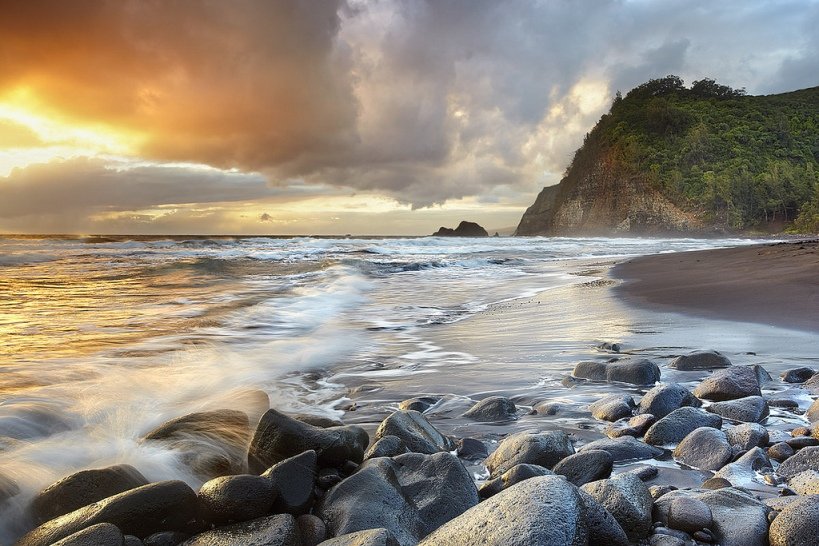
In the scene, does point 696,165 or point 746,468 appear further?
point 696,165

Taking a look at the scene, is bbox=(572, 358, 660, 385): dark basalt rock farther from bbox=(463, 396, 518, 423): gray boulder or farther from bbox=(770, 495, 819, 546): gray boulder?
bbox=(770, 495, 819, 546): gray boulder

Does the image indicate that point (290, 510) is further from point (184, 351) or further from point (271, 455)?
point (184, 351)

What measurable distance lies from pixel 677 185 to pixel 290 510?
71.7m

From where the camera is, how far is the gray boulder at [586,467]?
2.35 metres

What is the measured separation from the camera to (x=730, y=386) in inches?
131

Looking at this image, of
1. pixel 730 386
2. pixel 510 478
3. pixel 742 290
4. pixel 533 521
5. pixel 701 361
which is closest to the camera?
pixel 533 521

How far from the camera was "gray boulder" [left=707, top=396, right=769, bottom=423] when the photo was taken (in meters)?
2.96

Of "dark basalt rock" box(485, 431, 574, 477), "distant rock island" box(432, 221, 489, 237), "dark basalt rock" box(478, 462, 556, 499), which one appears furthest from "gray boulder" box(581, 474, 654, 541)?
"distant rock island" box(432, 221, 489, 237)

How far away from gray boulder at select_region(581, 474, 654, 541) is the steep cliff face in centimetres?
6743

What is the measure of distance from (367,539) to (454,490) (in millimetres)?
567

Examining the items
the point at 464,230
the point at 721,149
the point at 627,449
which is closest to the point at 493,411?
the point at 627,449

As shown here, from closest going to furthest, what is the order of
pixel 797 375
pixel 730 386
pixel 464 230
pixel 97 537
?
pixel 97 537 → pixel 730 386 → pixel 797 375 → pixel 464 230

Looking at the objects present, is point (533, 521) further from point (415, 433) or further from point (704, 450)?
point (704, 450)

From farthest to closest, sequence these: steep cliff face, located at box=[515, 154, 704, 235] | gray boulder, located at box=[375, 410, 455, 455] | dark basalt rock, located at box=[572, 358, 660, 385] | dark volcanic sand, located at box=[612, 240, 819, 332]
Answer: steep cliff face, located at box=[515, 154, 704, 235], dark volcanic sand, located at box=[612, 240, 819, 332], dark basalt rock, located at box=[572, 358, 660, 385], gray boulder, located at box=[375, 410, 455, 455]
